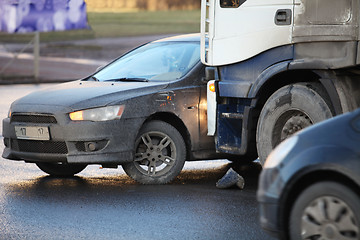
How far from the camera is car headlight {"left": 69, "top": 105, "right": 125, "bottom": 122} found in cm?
934

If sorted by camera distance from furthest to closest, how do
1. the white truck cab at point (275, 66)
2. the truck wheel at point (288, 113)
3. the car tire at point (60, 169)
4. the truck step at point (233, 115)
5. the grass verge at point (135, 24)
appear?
the grass verge at point (135, 24), the car tire at point (60, 169), the truck step at point (233, 115), the truck wheel at point (288, 113), the white truck cab at point (275, 66)

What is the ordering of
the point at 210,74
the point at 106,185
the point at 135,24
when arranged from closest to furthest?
the point at 106,185 → the point at 210,74 → the point at 135,24

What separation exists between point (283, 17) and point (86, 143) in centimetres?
234

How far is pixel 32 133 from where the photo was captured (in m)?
9.47

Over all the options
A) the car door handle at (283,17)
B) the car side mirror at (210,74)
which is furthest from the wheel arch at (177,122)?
the car door handle at (283,17)

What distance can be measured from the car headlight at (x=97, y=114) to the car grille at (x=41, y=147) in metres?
0.31

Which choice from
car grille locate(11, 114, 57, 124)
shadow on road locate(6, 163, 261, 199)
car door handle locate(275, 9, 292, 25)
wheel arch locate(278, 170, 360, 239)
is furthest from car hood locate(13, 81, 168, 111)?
wheel arch locate(278, 170, 360, 239)

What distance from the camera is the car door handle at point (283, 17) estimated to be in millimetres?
8980

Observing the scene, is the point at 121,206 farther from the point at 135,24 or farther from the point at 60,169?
the point at 135,24

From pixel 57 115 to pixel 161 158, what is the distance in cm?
119

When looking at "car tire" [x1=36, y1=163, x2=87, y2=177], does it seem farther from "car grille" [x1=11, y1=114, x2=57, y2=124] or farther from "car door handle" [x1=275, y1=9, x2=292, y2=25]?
"car door handle" [x1=275, y1=9, x2=292, y2=25]

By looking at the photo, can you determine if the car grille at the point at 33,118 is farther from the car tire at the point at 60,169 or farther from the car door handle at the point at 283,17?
the car door handle at the point at 283,17

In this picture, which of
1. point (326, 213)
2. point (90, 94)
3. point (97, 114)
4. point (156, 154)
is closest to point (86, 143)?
point (97, 114)

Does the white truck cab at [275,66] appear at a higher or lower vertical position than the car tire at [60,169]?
higher
